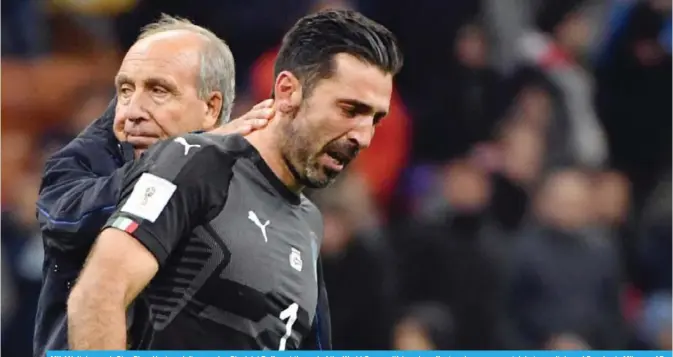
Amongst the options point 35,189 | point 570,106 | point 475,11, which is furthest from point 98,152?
point 475,11

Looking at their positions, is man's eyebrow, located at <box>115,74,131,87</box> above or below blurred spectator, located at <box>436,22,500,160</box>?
above

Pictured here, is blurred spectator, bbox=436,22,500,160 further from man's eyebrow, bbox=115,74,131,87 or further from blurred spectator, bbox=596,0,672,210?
man's eyebrow, bbox=115,74,131,87

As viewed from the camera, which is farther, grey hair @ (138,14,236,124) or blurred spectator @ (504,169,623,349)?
blurred spectator @ (504,169,623,349)

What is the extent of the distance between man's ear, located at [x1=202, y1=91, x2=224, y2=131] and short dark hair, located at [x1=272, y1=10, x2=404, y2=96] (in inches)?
10.8

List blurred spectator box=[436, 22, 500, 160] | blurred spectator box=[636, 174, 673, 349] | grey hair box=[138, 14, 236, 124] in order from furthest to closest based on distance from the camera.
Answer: blurred spectator box=[436, 22, 500, 160], blurred spectator box=[636, 174, 673, 349], grey hair box=[138, 14, 236, 124]

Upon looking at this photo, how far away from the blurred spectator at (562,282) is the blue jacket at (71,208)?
3.82 m

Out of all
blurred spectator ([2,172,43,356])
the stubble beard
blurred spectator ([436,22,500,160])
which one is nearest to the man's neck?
the stubble beard

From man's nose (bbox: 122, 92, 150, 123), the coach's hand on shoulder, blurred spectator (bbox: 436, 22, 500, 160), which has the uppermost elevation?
the coach's hand on shoulder

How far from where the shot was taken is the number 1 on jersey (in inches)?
139

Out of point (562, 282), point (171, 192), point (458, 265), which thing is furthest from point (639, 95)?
point (171, 192)

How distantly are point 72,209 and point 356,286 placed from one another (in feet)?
11.6

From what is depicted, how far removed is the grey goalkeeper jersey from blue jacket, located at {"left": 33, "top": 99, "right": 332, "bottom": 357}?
A: 0.43ft

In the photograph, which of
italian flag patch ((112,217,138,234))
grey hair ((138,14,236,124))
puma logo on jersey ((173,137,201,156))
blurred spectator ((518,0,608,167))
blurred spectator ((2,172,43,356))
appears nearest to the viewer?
italian flag patch ((112,217,138,234))

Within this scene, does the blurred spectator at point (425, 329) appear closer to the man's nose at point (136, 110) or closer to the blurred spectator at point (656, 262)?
the blurred spectator at point (656, 262)
